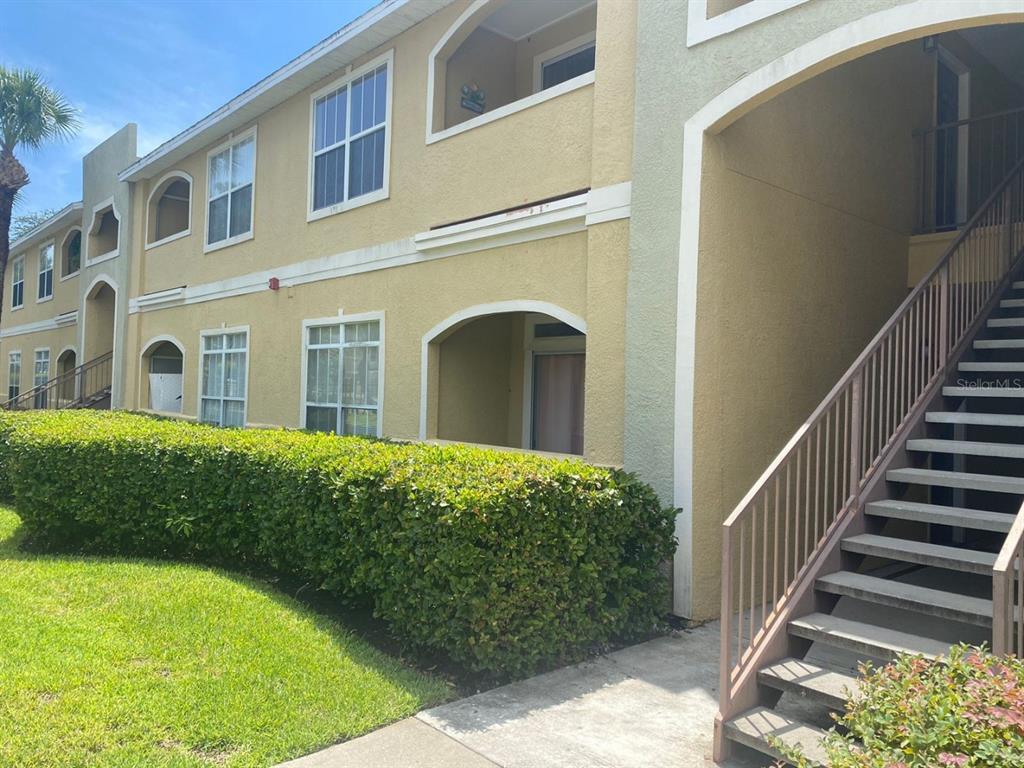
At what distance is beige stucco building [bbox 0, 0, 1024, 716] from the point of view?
608cm

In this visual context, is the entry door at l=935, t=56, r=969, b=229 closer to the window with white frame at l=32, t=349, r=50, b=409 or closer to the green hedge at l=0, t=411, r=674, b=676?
the green hedge at l=0, t=411, r=674, b=676

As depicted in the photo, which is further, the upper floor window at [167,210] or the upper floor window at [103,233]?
the upper floor window at [103,233]

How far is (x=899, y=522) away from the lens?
25.4 ft

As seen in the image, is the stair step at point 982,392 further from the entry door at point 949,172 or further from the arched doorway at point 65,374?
the arched doorway at point 65,374

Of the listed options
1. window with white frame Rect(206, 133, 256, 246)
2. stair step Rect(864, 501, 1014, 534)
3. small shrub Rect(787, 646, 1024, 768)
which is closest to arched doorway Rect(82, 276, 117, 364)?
window with white frame Rect(206, 133, 256, 246)

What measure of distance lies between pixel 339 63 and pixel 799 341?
7.49 meters

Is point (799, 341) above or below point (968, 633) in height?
above

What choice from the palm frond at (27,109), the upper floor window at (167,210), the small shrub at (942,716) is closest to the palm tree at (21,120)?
the palm frond at (27,109)

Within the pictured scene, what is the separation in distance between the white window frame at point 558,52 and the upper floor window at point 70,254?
18.4 meters

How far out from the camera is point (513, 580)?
482cm

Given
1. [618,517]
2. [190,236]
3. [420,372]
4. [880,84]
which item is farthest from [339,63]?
[618,517]

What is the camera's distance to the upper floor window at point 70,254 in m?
Answer: 23.0

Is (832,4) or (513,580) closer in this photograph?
(513,580)

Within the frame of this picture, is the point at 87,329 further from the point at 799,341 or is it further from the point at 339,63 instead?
the point at 799,341
